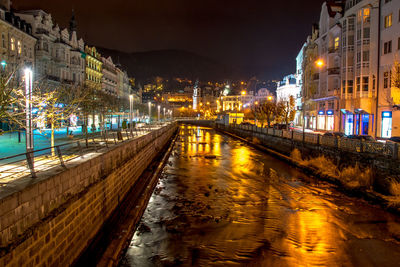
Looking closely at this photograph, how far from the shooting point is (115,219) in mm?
12742

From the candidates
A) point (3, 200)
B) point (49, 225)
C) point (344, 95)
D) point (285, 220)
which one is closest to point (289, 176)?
point (285, 220)

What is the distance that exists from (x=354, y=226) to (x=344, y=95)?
33002 millimetres

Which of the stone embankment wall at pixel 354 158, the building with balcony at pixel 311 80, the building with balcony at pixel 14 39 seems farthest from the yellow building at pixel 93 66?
the stone embankment wall at pixel 354 158

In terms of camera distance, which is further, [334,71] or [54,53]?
[54,53]

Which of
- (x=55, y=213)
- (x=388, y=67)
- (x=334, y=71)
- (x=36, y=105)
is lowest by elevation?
(x=55, y=213)

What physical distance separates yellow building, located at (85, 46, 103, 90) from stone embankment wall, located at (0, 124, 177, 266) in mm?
56371

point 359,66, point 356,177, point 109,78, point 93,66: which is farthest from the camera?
point 109,78

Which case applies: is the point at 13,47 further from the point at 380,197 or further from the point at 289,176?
the point at 380,197

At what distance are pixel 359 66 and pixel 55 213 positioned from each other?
40260 millimetres

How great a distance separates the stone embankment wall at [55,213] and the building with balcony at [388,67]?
2920 cm

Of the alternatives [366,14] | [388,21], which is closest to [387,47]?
[388,21]

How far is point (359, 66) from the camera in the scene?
38906 millimetres

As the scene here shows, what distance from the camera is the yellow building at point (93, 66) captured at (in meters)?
66.1

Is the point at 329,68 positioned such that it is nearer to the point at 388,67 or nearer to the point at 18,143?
the point at 388,67
